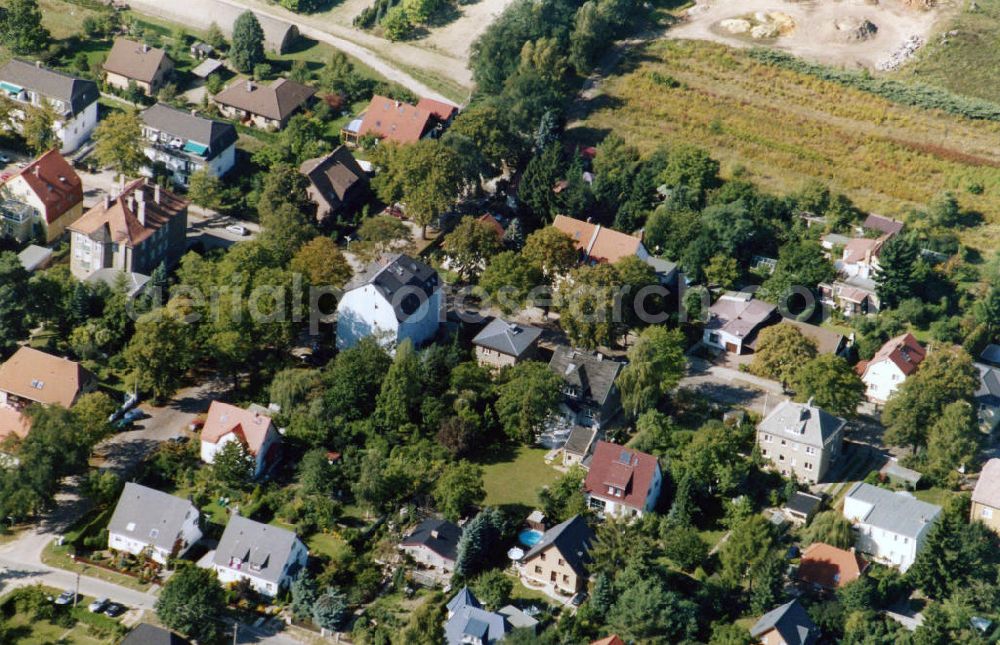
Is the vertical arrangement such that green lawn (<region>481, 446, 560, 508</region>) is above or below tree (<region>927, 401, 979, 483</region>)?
below

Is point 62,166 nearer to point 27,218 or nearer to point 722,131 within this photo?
point 27,218

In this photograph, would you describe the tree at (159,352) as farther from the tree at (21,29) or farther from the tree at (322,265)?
the tree at (21,29)

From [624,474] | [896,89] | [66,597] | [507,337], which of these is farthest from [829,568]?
[896,89]

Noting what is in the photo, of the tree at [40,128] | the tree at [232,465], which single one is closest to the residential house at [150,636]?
the tree at [232,465]

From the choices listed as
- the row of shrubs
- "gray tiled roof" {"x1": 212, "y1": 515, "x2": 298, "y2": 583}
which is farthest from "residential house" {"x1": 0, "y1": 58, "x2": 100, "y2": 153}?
the row of shrubs

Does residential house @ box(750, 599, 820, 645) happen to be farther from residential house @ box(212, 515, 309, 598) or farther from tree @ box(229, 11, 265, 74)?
tree @ box(229, 11, 265, 74)

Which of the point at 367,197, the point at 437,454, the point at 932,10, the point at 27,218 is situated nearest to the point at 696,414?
the point at 437,454

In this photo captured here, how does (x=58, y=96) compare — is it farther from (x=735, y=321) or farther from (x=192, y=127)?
(x=735, y=321)
